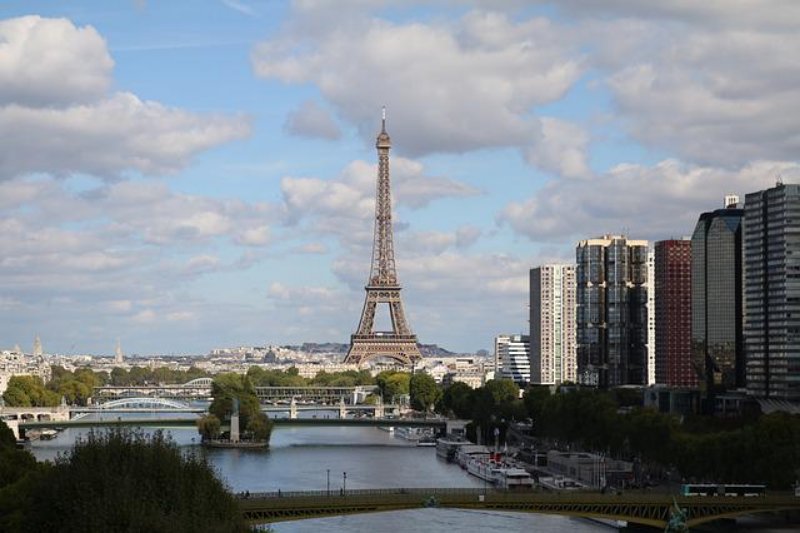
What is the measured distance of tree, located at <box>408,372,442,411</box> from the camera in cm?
13025

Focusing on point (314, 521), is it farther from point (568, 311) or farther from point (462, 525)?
point (568, 311)

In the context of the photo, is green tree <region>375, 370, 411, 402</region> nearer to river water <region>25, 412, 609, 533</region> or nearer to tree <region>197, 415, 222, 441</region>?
river water <region>25, 412, 609, 533</region>

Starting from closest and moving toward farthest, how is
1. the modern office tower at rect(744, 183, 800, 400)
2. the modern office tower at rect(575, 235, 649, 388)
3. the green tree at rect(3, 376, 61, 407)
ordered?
the modern office tower at rect(744, 183, 800, 400)
the modern office tower at rect(575, 235, 649, 388)
the green tree at rect(3, 376, 61, 407)

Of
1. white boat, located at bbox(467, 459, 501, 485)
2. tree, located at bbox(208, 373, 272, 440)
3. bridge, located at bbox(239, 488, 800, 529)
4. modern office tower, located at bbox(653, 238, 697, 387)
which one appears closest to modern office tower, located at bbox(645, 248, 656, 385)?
modern office tower, located at bbox(653, 238, 697, 387)

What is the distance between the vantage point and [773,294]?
81.9 meters

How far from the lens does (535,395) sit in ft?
323

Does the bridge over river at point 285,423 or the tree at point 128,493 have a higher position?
the tree at point 128,493

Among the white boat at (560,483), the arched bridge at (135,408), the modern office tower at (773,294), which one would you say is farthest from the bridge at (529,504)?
the arched bridge at (135,408)

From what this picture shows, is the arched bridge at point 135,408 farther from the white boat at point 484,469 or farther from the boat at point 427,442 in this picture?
the white boat at point 484,469

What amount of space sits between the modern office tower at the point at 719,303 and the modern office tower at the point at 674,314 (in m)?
15.4

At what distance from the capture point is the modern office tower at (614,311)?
351 feet

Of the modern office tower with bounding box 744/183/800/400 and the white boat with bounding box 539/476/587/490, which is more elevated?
the modern office tower with bounding box 744/183/800/400

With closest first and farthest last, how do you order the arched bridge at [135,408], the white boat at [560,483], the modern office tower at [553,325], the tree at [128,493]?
the tree at [128,493] < the white boat at [560,483] < the arched bridge at [135,408] < the modern office tower at [553,325]

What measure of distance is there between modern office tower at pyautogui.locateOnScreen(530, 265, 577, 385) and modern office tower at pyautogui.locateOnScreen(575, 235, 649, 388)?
128 feet
